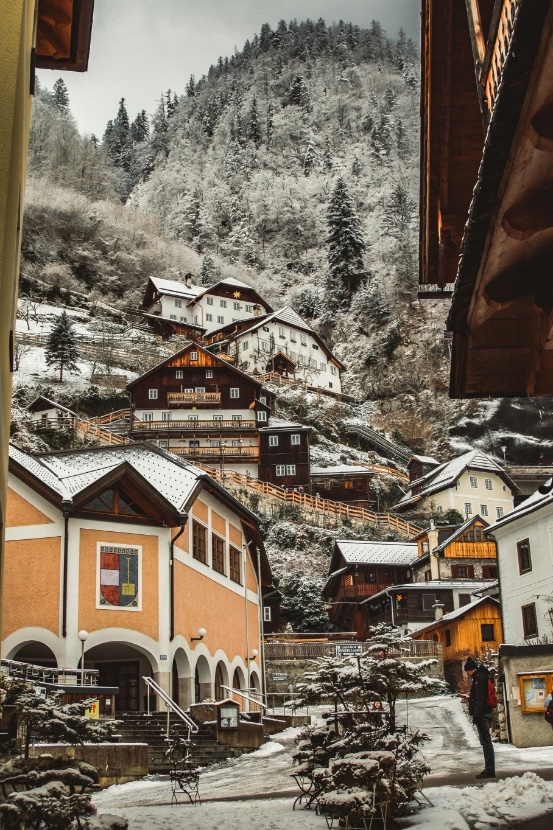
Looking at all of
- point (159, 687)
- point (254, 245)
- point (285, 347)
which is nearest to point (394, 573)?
point (159, 687)

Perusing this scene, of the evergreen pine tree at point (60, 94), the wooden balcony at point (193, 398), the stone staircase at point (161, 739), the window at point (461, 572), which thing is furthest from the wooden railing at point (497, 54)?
Answer: the evergreen pine tree at point (60, 94)

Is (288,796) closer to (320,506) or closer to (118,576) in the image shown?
(118,576)

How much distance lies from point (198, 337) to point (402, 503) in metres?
35.1

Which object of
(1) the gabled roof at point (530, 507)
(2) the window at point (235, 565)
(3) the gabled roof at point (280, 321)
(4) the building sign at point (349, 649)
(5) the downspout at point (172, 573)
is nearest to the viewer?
(1) the gabled roof at point (530, 507)

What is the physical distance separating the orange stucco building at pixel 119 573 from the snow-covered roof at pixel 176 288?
7307 cm

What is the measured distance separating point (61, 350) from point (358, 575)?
37508 mm

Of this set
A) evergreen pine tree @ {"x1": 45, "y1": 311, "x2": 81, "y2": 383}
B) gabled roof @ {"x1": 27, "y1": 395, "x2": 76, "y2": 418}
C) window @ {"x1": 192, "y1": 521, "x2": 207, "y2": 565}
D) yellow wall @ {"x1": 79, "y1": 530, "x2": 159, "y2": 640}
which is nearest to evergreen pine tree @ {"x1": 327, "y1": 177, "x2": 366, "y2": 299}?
evergreen pine tree @ {"x1": 45, "y1": 311, "x2": 81, "y2": 383}

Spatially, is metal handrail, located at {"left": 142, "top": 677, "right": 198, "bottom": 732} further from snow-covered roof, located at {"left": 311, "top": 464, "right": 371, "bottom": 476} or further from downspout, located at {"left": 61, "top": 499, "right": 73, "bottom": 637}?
snow-covered roof, located at {"left": 311, "top": 464, "right": 371, "bottom": 476}

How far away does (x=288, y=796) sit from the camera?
539 inches

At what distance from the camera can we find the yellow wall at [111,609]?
24625 mm

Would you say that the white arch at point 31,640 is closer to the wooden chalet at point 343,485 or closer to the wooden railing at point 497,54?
the wooden railing at point 497,54

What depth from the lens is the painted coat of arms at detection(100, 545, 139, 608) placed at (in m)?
25.1

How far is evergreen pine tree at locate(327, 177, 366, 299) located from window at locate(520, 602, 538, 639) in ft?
287

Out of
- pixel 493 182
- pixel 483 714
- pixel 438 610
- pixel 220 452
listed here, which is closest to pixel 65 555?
pixel 483 714
